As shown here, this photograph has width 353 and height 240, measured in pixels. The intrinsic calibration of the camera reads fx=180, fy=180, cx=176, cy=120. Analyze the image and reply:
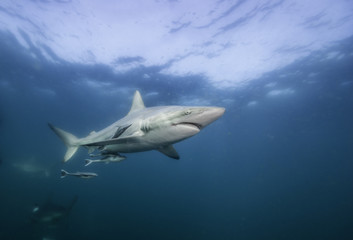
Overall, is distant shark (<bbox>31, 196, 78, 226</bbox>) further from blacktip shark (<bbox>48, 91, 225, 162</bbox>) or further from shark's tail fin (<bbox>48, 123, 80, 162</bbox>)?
blacktip shark (<bbox>48, 91, 225, 162</bbox>)

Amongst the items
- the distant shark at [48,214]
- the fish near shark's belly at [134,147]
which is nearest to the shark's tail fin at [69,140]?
the fish near shark's belly at [134,147]

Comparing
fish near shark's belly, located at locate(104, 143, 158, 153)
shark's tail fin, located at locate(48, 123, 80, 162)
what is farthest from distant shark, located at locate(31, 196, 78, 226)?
fish near shark's belly, located at locate(104, 143, 158, 153)

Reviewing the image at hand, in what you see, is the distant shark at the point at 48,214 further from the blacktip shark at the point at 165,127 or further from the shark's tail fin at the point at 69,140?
the blacktip shark at the point at 165,127

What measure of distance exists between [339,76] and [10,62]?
33.7 m

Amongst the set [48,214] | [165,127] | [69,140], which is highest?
[69,140]

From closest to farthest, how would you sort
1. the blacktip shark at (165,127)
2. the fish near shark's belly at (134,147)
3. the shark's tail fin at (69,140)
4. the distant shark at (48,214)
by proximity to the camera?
the blacktip shark at (165,127) < the fish near shark's belly at (134,147) < the shark's tail fin at (69,140) < the distant shark at (48,214)

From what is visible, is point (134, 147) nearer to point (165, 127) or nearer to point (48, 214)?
point (165, 127)

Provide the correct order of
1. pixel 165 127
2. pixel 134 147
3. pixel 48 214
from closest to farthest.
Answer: pixel 165 127
pixel 134 147
pixel 48 214

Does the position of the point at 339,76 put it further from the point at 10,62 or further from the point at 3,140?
the point at 3,140

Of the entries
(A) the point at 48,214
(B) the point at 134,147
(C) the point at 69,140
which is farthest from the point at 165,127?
(A) the point at 48,214

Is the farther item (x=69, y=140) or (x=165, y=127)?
(x=69, y=140)

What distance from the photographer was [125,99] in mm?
22875

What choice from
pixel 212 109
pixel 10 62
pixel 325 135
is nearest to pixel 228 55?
pixel 212 109

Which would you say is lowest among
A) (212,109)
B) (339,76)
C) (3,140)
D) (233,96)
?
(212,109)
